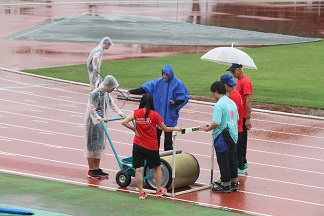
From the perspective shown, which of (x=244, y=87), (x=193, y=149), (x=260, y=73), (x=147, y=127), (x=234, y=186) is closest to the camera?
(x=147, y=127)

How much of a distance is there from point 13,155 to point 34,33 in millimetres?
21730

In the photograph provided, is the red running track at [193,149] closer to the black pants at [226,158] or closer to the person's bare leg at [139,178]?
the black pants at [226,158]

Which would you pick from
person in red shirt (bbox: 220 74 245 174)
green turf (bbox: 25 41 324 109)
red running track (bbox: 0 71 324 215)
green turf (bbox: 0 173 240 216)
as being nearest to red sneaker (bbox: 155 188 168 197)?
green turf (bbox: 0 173 240 216)

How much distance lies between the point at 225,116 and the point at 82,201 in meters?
2.65

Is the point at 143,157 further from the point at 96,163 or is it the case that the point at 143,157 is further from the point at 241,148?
the point at 241,148

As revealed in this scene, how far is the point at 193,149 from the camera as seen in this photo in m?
16.1

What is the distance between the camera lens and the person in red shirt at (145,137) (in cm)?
1217

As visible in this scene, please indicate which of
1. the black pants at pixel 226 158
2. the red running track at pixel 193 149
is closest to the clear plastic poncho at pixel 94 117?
the red running track at pixel 193 149

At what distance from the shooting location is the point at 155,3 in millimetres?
57219

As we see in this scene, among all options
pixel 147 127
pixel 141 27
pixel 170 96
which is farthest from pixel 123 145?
pixel 141 27

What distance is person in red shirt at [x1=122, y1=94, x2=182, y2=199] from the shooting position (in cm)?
1217

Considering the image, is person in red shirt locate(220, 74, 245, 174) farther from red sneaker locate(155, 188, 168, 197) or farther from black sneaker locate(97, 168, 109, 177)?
black sneaker locate(97, 168, 109, 177)

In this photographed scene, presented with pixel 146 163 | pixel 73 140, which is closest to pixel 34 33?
pixel 73 140

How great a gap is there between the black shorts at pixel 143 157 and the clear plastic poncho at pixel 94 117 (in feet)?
4.17
